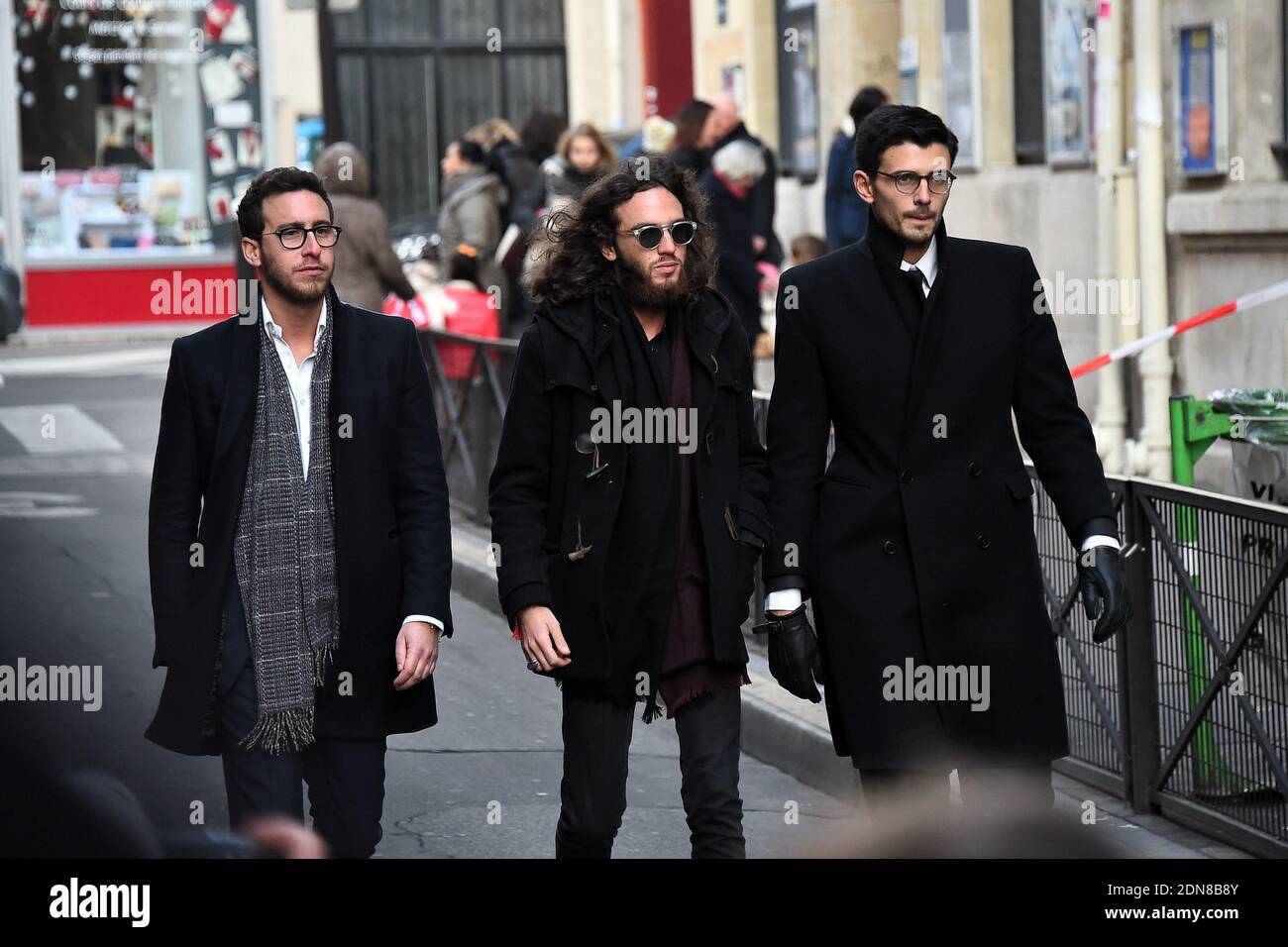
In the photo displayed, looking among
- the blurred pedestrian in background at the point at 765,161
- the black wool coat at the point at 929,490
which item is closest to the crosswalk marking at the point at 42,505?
the blurred pedestrian in background at the point at 765,161

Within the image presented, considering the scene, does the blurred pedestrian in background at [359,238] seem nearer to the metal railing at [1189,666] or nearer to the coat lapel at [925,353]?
the metal railing at [1189,666]

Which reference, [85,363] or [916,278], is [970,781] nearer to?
[916,278]

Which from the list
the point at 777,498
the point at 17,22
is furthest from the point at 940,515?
the point at 17,22

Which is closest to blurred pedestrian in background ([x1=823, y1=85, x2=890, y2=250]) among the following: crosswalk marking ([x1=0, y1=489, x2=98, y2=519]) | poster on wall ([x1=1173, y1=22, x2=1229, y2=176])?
poster on wall ([x1=1173, y1=22, x2=1229, y2=176])

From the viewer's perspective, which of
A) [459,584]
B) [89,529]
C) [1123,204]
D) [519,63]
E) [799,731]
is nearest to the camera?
[799,731]

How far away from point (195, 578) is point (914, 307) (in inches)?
60.2

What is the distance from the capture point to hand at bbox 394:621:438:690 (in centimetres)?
441

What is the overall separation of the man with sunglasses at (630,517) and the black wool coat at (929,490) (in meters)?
0.15

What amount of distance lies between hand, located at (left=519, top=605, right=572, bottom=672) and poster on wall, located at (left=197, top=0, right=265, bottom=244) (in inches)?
761

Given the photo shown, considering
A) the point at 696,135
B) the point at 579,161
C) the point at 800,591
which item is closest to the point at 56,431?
the point at 579,161

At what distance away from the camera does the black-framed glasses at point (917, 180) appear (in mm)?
4453

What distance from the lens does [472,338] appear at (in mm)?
11336

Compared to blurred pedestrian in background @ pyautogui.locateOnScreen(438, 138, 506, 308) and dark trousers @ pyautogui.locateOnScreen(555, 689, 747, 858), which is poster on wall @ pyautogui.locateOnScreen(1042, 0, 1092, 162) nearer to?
blurred pedestrian in background @ pyautogui.locateOnScreen(438, 138, 506, 308)

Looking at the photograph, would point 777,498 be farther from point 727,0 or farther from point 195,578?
point 727,0
